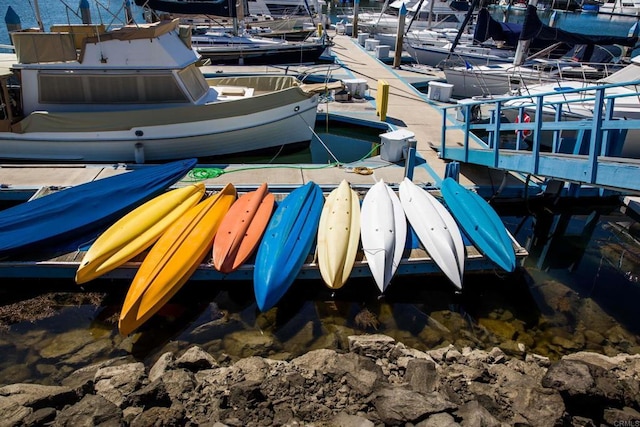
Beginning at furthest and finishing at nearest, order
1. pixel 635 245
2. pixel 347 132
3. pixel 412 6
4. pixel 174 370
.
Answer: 1. pixel 412 6
2. pixel 347 132
3. pixel 635 245
4. pixel 174 370

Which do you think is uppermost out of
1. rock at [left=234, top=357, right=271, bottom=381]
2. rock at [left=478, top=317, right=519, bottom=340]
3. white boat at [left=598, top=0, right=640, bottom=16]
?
white boat at [left=598, top=0, right=640, bottom=16]

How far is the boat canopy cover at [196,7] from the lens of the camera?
67.5 ft

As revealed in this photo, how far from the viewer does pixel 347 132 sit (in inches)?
619

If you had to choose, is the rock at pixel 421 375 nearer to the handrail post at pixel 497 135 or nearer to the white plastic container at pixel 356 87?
the handrail post at pixel 497 135

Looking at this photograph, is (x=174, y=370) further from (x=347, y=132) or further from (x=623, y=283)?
(x=347, y=132)

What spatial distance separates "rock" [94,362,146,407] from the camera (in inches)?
227

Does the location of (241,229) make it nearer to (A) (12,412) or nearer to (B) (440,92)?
(A) (12,412)

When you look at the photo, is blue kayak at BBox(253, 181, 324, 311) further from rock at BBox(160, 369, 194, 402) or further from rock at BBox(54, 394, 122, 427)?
rock at BBox(54, 394, 122, 427)

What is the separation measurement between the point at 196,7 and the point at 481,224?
18.2 m

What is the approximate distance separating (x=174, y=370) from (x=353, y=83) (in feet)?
45.1

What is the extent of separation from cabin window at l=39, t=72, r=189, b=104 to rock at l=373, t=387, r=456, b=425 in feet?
31.9

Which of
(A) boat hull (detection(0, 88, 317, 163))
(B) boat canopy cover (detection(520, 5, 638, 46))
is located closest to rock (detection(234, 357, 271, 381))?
(A) boat hull (detection(0, 88, 317, 163))

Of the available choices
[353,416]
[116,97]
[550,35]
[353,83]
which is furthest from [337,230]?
[550,35]

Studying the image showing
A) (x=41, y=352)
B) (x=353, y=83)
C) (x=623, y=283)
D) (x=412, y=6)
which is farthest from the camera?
(x=412, y=6)
